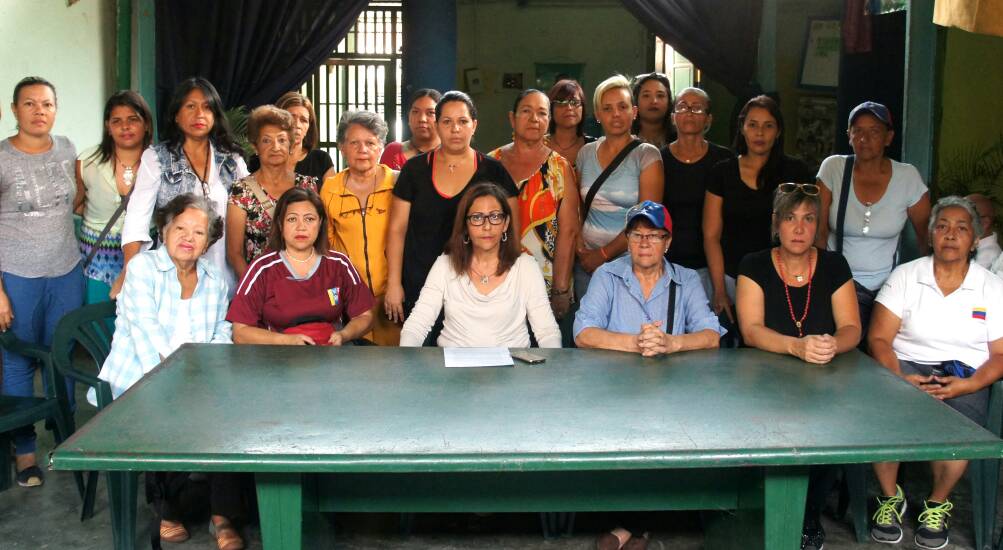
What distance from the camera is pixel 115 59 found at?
6.60 meters

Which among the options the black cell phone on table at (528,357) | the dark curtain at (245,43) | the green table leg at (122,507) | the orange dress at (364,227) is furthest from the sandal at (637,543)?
the dark curtain at (245,43)

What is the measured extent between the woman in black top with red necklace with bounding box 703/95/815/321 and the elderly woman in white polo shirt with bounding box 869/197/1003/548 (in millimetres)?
609

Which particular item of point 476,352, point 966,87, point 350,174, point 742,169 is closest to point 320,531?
point 476,352

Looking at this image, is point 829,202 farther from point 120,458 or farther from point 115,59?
point 115,59

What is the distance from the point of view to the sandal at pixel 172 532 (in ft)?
12.6

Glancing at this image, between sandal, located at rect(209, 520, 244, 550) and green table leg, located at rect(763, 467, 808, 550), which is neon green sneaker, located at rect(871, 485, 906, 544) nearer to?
green table leg, located at rect(763, 467, 808, 550)

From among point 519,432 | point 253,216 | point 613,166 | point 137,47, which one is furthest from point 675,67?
point 519,432

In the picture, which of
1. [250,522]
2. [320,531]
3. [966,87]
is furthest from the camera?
[966,87]

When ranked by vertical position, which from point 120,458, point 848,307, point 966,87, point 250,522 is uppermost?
point 966,87

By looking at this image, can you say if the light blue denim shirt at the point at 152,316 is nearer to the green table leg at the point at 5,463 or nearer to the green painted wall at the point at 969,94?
the green table leg at the point at 5,463

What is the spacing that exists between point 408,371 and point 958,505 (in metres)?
2.28

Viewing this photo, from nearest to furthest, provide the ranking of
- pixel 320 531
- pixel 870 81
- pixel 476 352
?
pixel 320 531 < pixel 476 352 < pixel 870 81

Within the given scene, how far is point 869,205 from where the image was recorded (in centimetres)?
454

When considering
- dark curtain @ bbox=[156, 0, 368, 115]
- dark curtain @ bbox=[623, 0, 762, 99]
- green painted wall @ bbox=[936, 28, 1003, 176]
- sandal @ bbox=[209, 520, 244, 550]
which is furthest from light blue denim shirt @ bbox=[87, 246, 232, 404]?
green painted wall @ bbox=[936, 28, 1003, 176]
